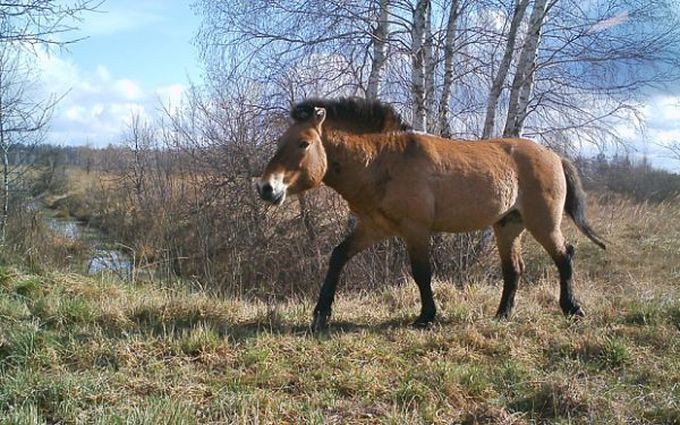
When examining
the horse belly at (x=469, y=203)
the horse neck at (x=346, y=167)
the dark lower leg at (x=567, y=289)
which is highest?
the horse neck at (x=346, y=167)

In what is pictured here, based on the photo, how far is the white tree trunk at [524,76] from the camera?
11.1 m

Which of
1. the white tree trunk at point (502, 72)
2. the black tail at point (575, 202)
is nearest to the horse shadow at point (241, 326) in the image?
the black tail at point (575, 202)

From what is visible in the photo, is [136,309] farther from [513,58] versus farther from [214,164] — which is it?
[513,58]

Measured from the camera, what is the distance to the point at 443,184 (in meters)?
6.15

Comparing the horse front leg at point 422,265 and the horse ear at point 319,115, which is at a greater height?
the horse ear at point 319,115

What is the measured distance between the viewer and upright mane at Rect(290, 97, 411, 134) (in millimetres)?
6141

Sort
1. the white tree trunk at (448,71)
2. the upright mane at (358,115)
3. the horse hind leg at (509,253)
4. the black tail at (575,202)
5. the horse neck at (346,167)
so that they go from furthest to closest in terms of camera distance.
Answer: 1. the white tree trunk at (448,71)
2. the black tail at (575,202)
3. the horse hind leg at (509,253)
4. the upright mane at (358,115)
5. the horse neck at (346,167)

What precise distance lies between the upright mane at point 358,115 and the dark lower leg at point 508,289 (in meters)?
2.05

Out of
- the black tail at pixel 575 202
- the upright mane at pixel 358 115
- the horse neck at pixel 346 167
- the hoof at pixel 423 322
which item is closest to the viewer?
the hoof at pixel 423 322

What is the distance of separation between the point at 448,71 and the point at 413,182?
20.0ft

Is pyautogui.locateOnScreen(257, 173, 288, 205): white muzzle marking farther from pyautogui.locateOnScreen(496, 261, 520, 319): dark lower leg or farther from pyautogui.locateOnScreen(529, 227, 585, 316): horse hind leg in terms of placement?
pyautogui.locateOnScreen(529, 227, 585, 316): horse hind leg

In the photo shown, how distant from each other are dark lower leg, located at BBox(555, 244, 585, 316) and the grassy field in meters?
0.17

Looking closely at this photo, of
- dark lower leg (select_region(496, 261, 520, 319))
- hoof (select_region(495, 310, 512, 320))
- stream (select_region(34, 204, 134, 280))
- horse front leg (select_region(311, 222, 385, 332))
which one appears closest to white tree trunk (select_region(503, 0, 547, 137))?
dark lower leg (select_region(496, 261, 520, 319))

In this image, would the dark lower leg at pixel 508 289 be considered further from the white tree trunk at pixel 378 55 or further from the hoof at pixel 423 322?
the white tree trunk at pixel 378 55
